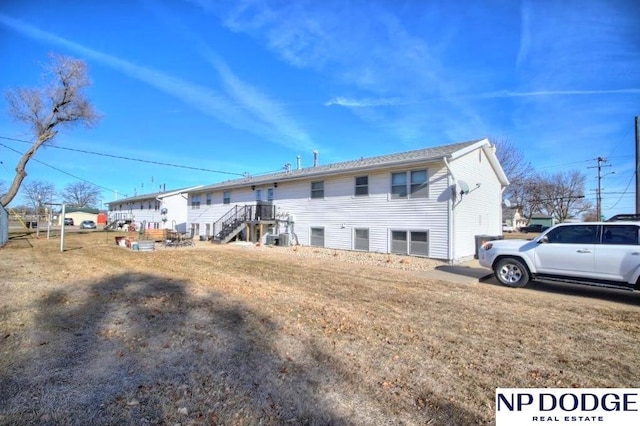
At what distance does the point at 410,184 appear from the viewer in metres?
13.2

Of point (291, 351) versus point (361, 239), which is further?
point (361, 239)

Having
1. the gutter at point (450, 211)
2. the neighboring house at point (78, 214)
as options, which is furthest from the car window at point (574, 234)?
the neighboring house at point (78, 214)

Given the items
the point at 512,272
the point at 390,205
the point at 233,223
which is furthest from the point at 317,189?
the point at 512,272

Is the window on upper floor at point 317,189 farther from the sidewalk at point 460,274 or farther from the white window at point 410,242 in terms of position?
the sidewalk at point 460,274

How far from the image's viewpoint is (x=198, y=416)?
2.52m

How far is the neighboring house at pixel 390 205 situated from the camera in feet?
40.4

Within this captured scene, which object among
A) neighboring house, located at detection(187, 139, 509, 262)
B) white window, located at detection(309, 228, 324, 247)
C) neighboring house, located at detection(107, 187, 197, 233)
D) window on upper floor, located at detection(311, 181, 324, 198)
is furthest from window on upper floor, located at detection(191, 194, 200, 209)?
white window, located at detection(309, 228, 324, 247)

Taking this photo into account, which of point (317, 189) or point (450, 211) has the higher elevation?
point (317, 189)

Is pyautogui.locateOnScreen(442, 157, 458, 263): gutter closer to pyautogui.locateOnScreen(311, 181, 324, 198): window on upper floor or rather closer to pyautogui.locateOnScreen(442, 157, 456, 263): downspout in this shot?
pyautogui.locateOnScreen(442, 157, 456, 263): downspout

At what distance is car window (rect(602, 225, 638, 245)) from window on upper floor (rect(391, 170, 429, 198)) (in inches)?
253

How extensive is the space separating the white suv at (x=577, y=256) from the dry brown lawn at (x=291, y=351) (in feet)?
1.70

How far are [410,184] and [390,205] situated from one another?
4.09ft

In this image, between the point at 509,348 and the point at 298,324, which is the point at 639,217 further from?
the point at 298,324

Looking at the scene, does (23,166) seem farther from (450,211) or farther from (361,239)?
(450,211)
